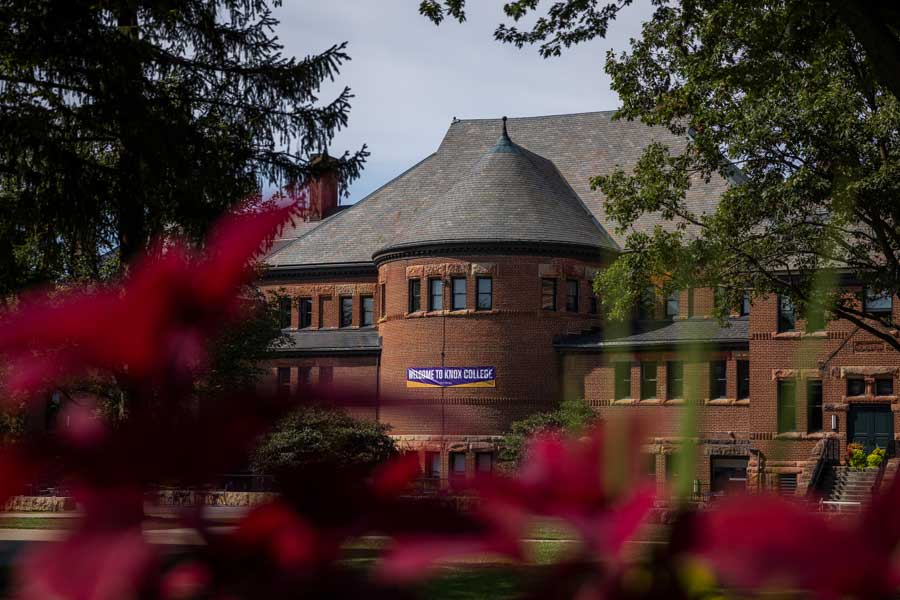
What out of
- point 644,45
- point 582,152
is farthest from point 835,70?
point 582,152

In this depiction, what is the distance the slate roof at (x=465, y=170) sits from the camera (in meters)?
58.0

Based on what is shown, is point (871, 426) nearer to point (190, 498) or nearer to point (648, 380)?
point (648, 380)

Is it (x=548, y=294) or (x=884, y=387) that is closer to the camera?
(x=884, y=387)

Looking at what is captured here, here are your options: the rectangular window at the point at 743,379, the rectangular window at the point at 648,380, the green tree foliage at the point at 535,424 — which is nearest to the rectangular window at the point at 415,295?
the green tree foliage at the point at 535,424

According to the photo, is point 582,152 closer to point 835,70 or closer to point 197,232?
point 835,70

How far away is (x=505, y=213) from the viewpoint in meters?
51.7

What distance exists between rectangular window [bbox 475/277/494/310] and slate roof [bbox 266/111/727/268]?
20.4 feet

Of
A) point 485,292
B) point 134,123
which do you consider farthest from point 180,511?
point 485,292

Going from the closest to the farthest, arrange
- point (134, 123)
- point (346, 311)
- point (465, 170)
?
1. point (134, 123)
2. point (346, 311)
3. point (465, 170)

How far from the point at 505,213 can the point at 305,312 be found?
41.6ft

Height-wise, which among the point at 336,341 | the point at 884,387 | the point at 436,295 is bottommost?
the point at 884,387

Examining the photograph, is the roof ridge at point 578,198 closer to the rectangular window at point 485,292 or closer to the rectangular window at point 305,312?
the rectangular window at point 485,292

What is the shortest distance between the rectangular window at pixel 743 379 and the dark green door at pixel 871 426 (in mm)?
4295

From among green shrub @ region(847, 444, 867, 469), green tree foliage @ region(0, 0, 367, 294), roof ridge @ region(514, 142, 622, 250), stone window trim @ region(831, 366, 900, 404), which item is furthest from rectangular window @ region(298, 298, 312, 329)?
green tree foliage @ region(0, 0, 367, 294)
